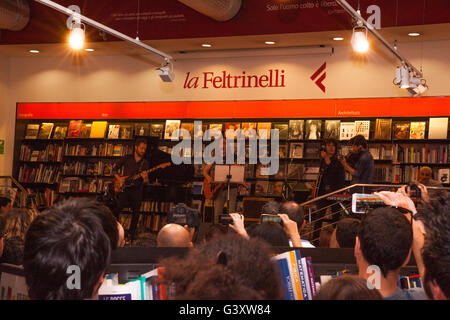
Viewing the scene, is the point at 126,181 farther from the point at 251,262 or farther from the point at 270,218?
the point at 251,262

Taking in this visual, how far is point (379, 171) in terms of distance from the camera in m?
9.03

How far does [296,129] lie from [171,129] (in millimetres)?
2210

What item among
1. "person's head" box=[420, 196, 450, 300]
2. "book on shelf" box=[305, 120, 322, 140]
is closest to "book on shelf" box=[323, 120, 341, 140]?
"book on shelf" box=[305, 120, 322, 140]

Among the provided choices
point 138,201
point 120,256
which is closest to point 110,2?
point 138,201

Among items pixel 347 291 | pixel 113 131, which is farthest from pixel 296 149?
pixel 347 291

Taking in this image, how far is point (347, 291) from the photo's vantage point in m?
1.25

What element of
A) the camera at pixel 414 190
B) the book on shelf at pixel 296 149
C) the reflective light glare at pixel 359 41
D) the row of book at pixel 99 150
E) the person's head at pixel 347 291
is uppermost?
the reflective light glare at pixel 359 41

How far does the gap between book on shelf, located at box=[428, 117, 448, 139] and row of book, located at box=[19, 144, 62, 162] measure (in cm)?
667

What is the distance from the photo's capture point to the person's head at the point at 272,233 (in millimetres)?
3023

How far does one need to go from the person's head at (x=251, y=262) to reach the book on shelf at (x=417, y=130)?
8.16m

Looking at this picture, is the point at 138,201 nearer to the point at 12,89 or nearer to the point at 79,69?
the point at 79,69

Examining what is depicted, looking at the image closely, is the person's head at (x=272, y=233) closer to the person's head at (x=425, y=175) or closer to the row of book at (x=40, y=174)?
the person's head at (x=425, y=175)

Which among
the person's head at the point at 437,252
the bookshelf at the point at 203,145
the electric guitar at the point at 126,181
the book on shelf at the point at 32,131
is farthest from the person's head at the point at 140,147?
the person's head at the point at 437,252

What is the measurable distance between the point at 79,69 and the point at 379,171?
5.68 meters
